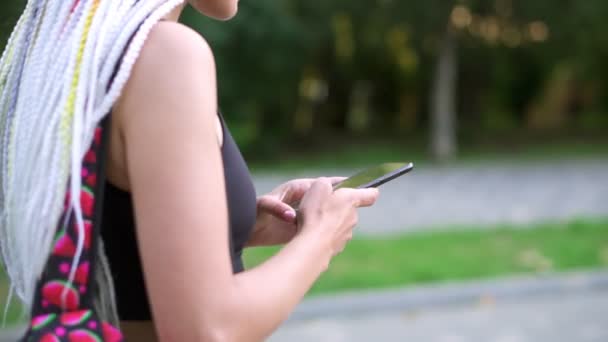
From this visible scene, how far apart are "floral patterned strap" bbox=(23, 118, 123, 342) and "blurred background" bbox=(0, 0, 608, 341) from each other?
775 mm

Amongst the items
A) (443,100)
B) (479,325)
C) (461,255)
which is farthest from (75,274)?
(443,100)

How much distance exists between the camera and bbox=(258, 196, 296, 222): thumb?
58.8 inches

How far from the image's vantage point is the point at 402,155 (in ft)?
59.8

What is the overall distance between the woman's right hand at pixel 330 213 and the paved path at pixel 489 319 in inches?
179

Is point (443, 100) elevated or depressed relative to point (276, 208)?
depressed

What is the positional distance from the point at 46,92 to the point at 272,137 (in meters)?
18.4

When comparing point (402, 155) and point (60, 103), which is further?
point (402, 155)

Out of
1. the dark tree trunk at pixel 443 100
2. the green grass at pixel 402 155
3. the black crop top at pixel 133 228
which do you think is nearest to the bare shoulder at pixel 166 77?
the black crop top at pixel 133 228

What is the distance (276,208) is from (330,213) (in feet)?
0.91

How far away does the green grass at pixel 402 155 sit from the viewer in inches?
667

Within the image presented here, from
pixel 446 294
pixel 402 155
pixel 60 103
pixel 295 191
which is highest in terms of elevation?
pixel 60 103

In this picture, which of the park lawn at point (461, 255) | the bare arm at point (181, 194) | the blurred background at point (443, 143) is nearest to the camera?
the bare arm at point (181, 194)

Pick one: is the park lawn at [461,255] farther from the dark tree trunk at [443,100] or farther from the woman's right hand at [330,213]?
the dark tree trunk at [443,100]

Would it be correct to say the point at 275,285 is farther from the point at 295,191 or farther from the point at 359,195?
the point at 295,191
